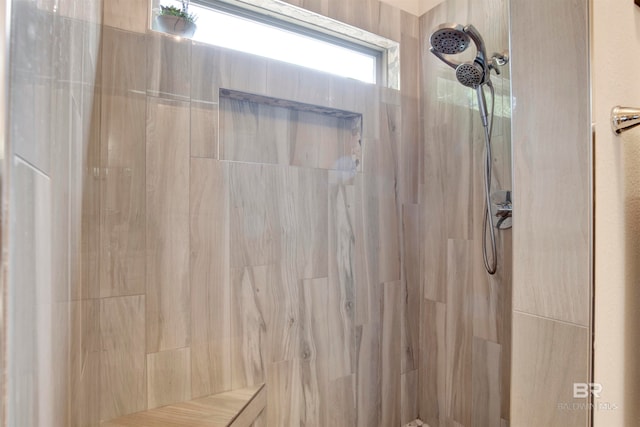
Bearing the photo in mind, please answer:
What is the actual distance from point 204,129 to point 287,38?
2.13 feet

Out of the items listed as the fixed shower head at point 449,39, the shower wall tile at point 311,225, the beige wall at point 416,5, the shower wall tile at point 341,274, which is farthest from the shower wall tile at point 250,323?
the beige wall at point 416,5

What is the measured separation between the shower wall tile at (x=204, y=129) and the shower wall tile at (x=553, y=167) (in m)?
0.96

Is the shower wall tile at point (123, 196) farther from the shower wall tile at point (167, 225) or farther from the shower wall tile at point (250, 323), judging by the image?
the shower wall tile at point (250, 323)

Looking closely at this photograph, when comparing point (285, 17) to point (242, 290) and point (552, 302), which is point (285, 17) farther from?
point (552, 302)

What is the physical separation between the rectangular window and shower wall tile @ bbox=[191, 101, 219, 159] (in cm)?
27

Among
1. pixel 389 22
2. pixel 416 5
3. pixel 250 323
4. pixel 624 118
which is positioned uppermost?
pixel 416 5

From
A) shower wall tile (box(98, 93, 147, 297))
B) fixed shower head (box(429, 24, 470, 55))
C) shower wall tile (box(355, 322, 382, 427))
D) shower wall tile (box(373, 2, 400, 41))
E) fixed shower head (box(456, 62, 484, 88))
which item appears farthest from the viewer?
shower wall tile (box(373, 2, 400, 41))

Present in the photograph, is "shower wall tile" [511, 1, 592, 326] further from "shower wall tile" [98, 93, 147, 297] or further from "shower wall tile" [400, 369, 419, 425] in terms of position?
"shower wall tile" [98, 93, 147, 297]

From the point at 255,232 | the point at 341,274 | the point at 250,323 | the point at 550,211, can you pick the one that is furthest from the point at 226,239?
the point at 550,211

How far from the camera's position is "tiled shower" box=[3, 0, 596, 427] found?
911 mm

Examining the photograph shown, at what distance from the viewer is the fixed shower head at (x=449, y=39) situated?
113cm

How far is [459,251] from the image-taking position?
4.93 feet

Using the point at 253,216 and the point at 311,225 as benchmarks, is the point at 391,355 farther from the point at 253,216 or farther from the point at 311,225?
the point at 253,216

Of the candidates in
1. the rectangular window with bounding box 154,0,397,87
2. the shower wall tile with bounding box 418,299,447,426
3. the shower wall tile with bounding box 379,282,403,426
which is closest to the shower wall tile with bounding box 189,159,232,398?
the rectangular window with bounding box 154,0,397,87
